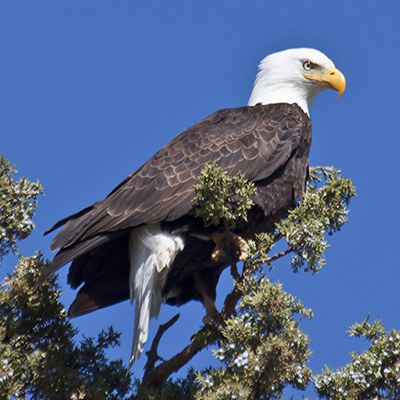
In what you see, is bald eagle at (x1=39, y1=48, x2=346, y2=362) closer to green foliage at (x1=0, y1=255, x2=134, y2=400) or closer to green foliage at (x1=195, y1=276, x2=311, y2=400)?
green foliage at (x1=0, y1=255, x2=134, y2=400)

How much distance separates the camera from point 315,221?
5707 mm

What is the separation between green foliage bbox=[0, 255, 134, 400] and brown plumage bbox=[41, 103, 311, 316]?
0.30m

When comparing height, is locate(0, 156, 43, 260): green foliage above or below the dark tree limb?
above

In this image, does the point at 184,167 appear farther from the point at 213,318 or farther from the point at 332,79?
the point at 332,79

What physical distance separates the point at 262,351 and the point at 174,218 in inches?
58.3

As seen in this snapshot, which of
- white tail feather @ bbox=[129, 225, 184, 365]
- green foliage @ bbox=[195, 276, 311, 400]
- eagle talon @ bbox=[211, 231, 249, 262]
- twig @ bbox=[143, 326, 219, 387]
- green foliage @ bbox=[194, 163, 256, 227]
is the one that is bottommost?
green foliage @ bbox=[195, 276, 311, 400]

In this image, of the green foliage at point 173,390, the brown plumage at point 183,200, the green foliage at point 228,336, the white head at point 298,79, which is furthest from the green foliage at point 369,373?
the white head at point 298,79

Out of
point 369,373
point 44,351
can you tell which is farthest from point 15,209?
point 369,373

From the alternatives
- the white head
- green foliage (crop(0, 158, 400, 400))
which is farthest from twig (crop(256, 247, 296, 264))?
the white head

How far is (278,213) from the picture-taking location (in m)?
6.79

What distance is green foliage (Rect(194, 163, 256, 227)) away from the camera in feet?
18.2

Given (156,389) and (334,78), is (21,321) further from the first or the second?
(334,78)

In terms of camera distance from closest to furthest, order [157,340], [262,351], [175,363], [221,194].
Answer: [262,351]
[221,194]
[175,363]
[157,340]

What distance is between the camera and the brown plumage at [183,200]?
6570 mm
